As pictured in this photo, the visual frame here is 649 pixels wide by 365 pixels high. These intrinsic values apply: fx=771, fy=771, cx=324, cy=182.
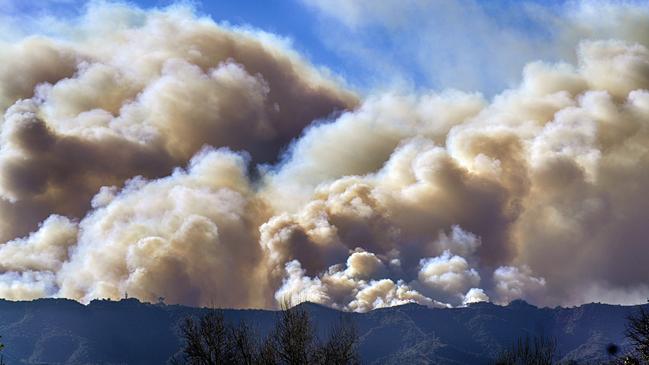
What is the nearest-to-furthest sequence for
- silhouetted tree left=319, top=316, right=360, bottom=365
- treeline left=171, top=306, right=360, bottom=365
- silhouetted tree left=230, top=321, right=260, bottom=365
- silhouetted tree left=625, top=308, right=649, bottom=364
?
1. silhouetted tree left=625, top=308, right=649, bottom=364
2. silhouetted tree left=230, top=321, right=260, bottom=365
3. treeline left=171, top=306, right=360, bottom=365
4. silhouetted tree left=319, top=316, right=360, bottom=365

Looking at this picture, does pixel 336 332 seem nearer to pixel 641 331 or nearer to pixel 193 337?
pixel 193 337

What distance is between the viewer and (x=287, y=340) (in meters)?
86.2

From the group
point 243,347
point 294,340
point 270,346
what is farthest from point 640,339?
point 243,347

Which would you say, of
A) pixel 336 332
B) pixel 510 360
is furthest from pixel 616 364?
pixel 336 332

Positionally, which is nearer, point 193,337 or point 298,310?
point 193,337

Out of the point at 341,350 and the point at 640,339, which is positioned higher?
the point at 341,350

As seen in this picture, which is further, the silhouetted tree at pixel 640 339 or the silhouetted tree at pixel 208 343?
the silhouetted tree at pixel 208 343

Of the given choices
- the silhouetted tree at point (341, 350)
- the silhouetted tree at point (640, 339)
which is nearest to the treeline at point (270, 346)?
the silhouetted tree at point (341, 350)

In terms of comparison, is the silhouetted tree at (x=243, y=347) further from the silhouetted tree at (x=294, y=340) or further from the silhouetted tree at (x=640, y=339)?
the silhouetted tree at (x=640, y=339)

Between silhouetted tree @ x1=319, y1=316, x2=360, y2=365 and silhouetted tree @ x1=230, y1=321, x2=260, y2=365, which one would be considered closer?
silhouetted tree @ x1=230, y1=321, x2=260, y2=365

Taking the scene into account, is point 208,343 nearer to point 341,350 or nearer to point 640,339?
point 341,350

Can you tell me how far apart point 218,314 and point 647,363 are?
48210 mm

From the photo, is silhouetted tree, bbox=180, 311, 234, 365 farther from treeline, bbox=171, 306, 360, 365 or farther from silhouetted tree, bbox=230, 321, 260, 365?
silhouetted tree, bbox=230, 321, 260, 365

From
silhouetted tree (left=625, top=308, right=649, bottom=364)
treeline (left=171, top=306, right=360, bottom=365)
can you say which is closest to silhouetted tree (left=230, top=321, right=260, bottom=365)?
treeline (left=171, top=306, right=360, bottom=365)
